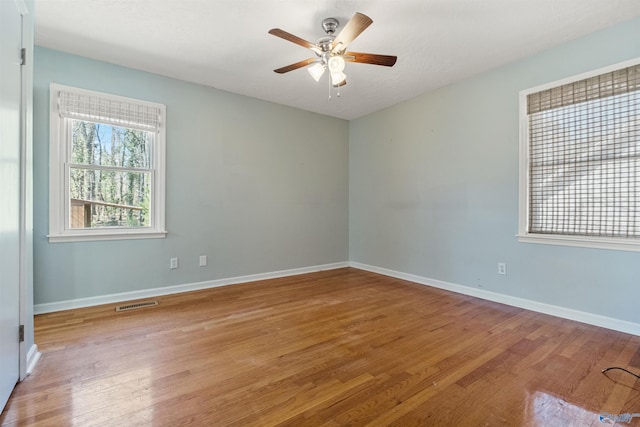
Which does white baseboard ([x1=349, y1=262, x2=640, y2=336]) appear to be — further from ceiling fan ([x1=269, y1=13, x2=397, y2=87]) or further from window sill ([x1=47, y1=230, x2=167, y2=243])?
window sill ([x1=47, y1=230, x2=167, y2=243])

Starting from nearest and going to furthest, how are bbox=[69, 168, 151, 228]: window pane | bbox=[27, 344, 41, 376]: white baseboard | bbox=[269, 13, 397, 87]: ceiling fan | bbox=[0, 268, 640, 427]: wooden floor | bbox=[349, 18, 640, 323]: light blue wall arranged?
bbox=[0, 268, 640, 427]: wooden floor, bbox=[27, 344, 41, 376]: white baseboard, bbox=[269, 13, 397, 87]: ceiling fan, bbox=[349, 18, 640, 323]: light blue wall, bbox=[69, 168, 151, 228]: window pane

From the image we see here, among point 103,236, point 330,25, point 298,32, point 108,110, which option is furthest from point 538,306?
point 108,110

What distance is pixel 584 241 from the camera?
107 inches

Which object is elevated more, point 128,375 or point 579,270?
point 579,270

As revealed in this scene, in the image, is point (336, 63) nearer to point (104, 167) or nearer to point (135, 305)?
point (104, 167)

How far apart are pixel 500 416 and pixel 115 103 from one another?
4.27 m

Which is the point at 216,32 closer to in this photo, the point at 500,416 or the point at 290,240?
the point at 290,240

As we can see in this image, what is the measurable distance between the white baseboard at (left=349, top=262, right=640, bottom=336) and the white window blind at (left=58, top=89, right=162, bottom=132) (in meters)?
3.91

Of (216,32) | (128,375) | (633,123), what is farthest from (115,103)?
(633,123)

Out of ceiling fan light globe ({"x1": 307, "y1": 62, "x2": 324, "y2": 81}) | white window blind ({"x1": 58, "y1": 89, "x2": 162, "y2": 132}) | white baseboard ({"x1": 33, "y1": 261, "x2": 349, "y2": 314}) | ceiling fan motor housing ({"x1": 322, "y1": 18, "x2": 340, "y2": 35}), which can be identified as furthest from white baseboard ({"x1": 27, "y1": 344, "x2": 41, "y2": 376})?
ceiling fan motor housing ({"x1": 322, "y1": 18, "x2": 340, "y2": 35})

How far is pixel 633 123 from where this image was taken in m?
2.49

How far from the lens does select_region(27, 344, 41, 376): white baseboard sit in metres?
1.87

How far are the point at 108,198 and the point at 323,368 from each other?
3013 millimetres

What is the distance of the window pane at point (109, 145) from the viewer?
313 centimetres
